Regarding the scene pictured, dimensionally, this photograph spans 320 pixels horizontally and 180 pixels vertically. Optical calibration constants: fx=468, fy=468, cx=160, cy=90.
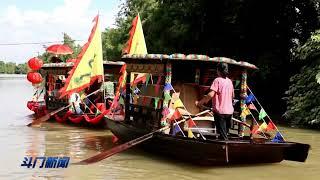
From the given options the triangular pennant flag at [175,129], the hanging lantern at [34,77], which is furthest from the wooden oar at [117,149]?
the hanging lantern at [34,77]

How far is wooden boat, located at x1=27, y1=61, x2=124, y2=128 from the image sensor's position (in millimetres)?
16047

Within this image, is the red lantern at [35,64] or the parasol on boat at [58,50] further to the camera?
the parasol on boat at [58,50]

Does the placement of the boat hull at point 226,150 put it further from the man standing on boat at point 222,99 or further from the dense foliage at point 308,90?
the dense foliage at point 308,90

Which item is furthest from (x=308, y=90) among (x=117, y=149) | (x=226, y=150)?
(x=117, y=149)

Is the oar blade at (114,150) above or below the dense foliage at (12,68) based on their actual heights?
below

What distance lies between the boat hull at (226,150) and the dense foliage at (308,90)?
6262 millimetres

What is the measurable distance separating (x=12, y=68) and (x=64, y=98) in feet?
504

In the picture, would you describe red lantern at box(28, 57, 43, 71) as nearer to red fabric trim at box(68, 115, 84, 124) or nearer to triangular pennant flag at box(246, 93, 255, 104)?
red fabric trim at box(68, 115, 84, 124)

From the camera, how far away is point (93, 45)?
13.7 meters

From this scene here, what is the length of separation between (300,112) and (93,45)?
25.1 feet

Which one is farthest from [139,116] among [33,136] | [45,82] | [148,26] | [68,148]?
[148,26]

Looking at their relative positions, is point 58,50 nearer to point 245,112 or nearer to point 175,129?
point 175,129

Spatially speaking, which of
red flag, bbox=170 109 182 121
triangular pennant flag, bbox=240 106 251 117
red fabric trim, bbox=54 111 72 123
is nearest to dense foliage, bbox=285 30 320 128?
triangular pennant flag, bbox=240 106 251 117

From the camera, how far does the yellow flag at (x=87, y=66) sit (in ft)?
42.1
